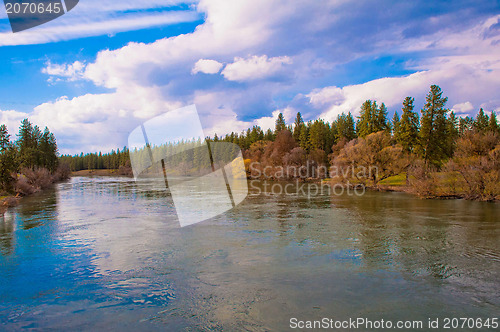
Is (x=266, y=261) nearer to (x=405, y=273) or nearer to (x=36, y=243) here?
(x=405, y=273)

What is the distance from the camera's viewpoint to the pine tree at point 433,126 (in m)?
50.9

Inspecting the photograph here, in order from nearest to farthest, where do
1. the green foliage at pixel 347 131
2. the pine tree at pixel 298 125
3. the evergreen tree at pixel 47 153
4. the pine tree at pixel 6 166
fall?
the pine tree at pixel 6 166 < the evergreen tree at pixel 47 153 < the green foliage at pixel 347 131 < the pine tree at pixel 298 125

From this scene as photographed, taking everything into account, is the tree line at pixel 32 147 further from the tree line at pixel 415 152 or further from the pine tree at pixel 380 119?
the pine tree at pixel 380 119

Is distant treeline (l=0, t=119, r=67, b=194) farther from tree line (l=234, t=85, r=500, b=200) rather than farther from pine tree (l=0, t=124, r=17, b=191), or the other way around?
tree line (l=234, t=85, r=500, b=200)

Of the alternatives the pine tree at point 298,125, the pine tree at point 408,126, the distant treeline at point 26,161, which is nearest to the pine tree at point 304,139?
the pine tree at point 298,125

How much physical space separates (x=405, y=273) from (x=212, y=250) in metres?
8.22

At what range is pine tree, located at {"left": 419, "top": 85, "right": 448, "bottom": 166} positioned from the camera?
50938mm

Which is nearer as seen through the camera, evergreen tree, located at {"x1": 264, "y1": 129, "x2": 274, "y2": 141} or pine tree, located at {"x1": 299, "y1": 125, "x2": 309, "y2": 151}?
pine tree, located at {"x1": 299, "y1": 125, "x2": 309, "y2": 151}

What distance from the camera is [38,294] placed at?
9.93m

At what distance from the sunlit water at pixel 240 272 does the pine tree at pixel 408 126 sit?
36.0 meters

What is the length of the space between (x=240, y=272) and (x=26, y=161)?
48.6 meters

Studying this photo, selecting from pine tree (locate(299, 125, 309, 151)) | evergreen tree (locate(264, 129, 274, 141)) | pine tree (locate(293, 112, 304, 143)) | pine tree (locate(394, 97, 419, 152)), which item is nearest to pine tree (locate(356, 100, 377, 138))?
pine tree (locate(394, 97, 419, 152))

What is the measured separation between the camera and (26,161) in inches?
1841

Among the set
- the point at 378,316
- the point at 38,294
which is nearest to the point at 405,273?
the point at 378,316
